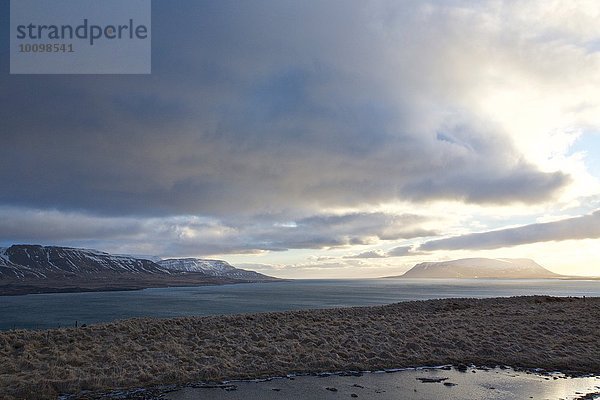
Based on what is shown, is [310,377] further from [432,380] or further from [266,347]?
[432,380]

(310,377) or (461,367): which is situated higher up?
(310,377)

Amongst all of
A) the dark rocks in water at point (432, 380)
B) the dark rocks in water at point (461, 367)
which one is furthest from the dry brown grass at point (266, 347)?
the dark rocks in water at point (432, 380)

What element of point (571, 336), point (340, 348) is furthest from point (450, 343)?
point (571, 336)

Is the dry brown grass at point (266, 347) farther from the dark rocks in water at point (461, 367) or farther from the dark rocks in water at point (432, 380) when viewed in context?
the dark rocks in water at point (432, 380)

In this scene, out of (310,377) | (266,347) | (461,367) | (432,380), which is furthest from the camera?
(266,347)

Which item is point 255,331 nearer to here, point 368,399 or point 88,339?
point 88,339

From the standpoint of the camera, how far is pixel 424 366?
2091cm

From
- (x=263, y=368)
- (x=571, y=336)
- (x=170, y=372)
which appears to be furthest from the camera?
(x=571, y=336)

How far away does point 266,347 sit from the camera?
22.7m

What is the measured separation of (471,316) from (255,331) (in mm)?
17511

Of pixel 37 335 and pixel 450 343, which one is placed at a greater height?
pixel 37 335

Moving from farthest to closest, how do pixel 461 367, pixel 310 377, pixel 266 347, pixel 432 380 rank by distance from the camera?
pixel 266 347
pixel 461 367
pixel 310 377
pixel 432 380

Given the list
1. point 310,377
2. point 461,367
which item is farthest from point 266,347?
point 461,367

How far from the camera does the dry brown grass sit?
1795cm
